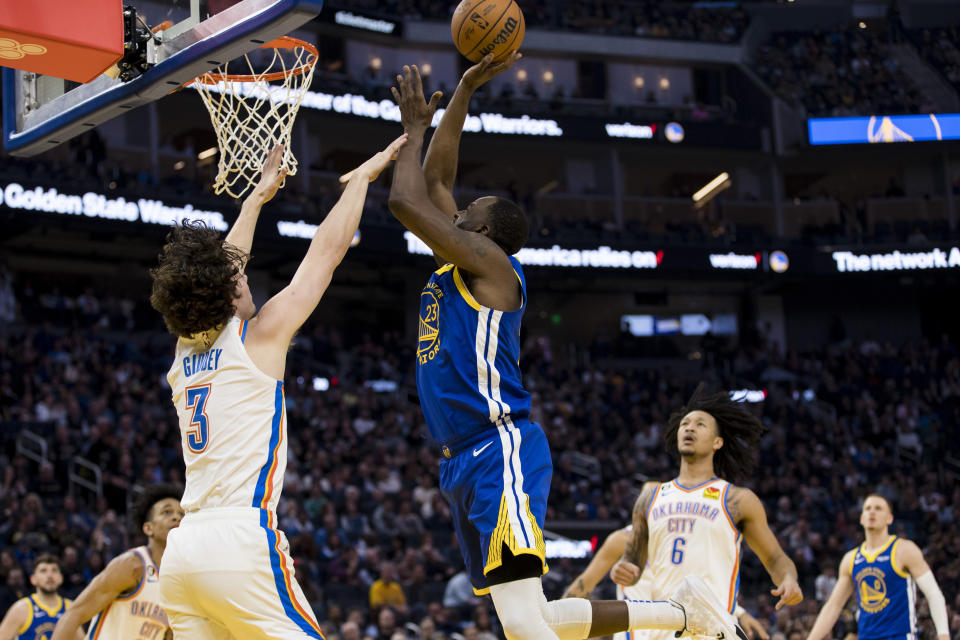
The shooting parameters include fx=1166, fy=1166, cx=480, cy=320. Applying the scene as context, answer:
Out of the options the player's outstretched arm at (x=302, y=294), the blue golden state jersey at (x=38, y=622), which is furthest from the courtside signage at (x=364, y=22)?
the player's outstretched arm at (x=302, y=294)

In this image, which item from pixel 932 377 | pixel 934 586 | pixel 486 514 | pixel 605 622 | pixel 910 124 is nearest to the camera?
pixel 486 514

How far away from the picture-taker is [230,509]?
13.2 ft

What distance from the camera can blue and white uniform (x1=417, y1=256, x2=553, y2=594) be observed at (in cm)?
486

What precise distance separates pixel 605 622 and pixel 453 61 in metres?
26.5

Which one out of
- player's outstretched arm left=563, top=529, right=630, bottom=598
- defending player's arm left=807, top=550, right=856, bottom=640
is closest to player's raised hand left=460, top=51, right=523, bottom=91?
player's outstretched arm left=563, top=529, right=630, bottom=598

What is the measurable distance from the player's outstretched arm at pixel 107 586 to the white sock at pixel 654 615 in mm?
2468

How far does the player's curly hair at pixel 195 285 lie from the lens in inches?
164

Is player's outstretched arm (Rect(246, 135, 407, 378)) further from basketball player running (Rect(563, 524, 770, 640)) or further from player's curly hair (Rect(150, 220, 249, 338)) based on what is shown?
basketball player running (Rect(563, 524, 770, 640))

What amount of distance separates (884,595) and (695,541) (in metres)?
3.04

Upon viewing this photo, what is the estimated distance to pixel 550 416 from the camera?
23.4m

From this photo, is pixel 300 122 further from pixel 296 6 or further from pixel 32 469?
pixel 296 6

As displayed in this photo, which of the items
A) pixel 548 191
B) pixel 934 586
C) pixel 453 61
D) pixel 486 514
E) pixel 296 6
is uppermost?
pixel 453 61

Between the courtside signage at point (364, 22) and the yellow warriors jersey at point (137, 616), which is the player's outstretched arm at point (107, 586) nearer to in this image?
the yellow warriors jersey at point (137, 616)

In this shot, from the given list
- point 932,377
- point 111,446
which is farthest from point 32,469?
point 932,377
